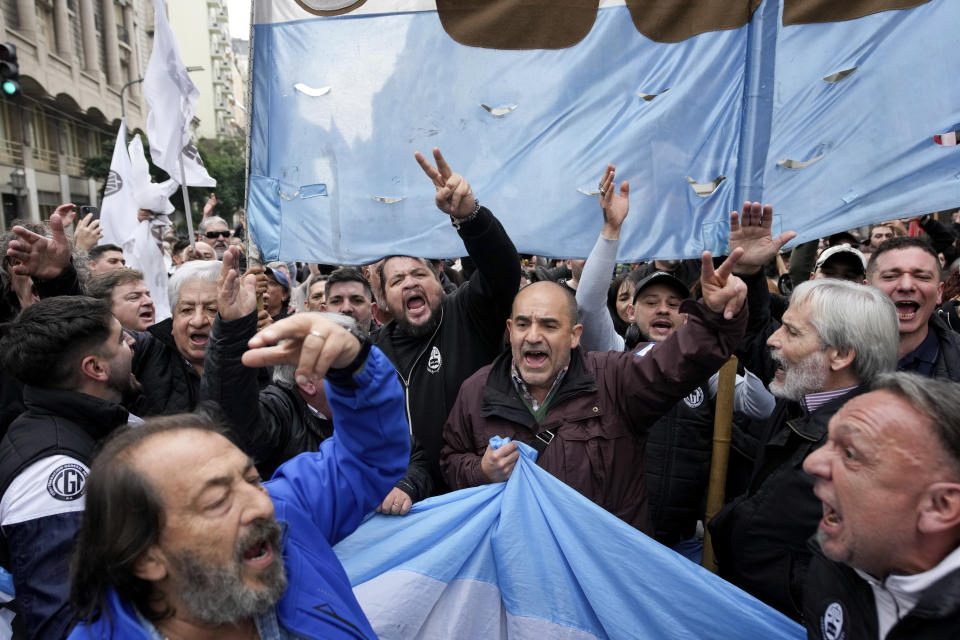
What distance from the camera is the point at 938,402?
1.52 meters

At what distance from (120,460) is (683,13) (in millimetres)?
2560

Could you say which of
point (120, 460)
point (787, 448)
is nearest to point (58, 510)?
point (120, 460)

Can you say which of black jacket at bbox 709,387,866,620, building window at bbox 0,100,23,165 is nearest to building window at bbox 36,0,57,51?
building window at bbox 0,100,23,165

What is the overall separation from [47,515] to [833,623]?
6.68 ft

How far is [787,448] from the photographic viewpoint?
2307mm

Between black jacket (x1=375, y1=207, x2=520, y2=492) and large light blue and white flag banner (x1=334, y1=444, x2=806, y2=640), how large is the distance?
0.73m

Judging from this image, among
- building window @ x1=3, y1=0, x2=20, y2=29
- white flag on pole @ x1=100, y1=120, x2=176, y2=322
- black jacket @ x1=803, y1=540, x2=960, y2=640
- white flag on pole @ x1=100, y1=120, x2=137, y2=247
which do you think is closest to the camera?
black jacket @ x1=803, y1=540, x2=960, y2=640

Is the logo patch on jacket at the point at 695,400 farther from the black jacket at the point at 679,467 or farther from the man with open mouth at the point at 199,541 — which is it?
the man with open mouth at the point at 199,541

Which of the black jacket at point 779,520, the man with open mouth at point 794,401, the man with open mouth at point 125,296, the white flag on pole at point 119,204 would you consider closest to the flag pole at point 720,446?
the man with open mouth at point 794,401

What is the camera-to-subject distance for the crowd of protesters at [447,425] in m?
1.56

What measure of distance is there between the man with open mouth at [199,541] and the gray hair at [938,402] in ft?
4.16

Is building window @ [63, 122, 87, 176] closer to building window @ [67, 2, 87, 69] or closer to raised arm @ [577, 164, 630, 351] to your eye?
building window @ [67, 2, 87, 69]

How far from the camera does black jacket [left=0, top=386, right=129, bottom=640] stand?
1.84 metres

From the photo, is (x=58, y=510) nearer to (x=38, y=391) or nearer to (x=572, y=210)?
(x=38, y=391)
